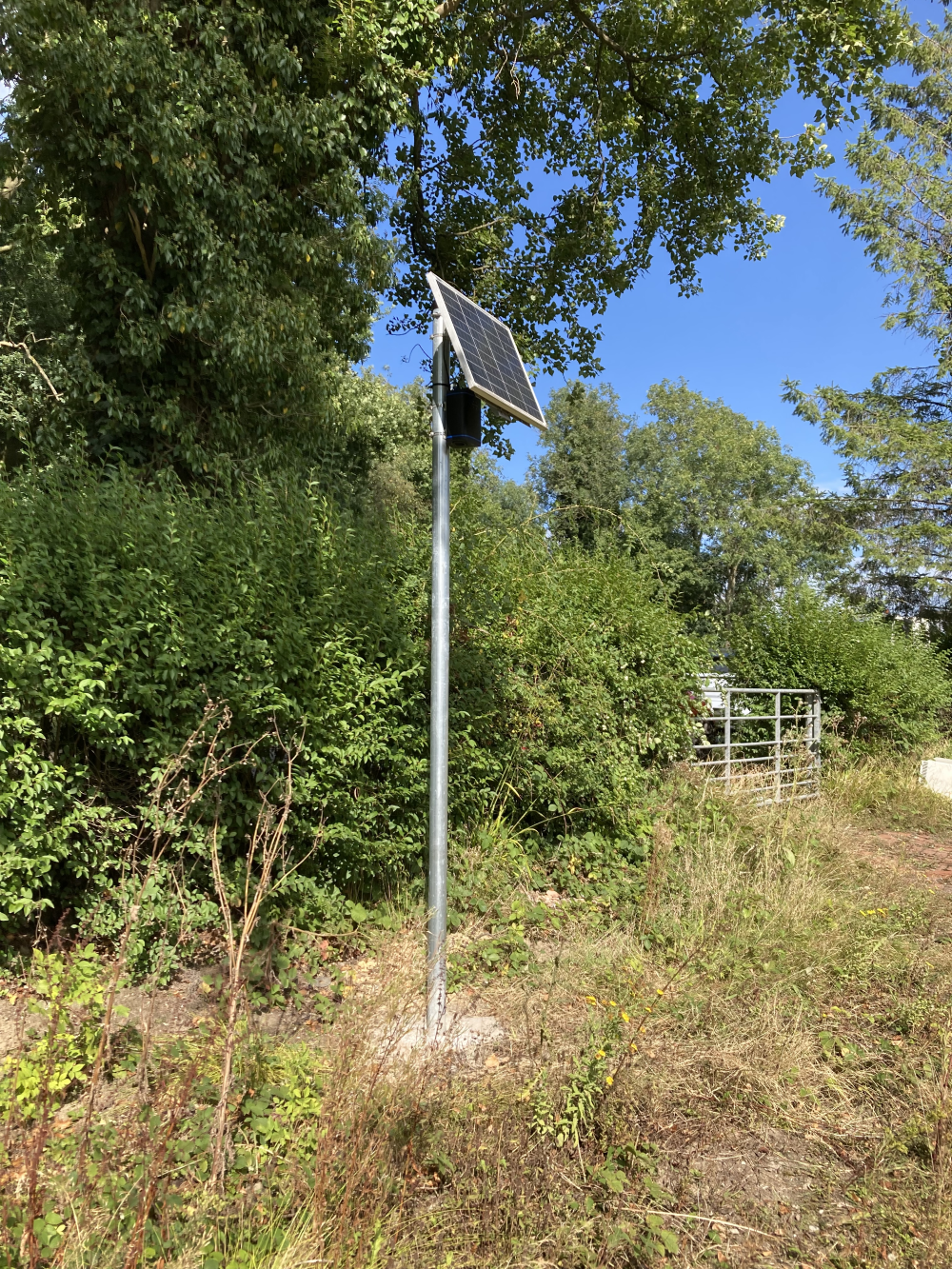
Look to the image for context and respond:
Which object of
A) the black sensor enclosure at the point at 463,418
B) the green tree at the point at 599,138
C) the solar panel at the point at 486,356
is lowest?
the black sensor enclosure at the point at 463,418

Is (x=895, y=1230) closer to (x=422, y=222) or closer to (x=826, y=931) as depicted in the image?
(x=826, y=931)

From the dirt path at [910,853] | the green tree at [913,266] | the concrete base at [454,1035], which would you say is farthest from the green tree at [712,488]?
the concrete base at [454,1035]

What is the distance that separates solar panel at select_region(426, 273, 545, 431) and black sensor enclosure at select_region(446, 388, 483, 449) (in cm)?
8

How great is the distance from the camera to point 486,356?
13.3ft

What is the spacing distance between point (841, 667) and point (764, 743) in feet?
9.76

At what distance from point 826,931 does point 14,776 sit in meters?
4.49

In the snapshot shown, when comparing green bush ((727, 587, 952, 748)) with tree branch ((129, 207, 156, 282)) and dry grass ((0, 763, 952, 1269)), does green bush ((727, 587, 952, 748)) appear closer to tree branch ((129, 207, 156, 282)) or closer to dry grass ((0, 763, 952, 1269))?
dry grass ((0, 763, 952, 1269))

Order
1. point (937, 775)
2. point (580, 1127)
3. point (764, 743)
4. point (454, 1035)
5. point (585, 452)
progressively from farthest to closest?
1. point (585, 452)
2. point (937, 775)
3. point (764, 743)
4. point (454, 1035)
5. point (580, 1127)

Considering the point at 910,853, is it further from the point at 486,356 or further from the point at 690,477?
the point at 690,477

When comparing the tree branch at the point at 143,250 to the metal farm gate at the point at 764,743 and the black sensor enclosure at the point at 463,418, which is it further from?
the metal farm gate at the point at 764,743

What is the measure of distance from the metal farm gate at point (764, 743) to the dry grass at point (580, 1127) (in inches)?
155

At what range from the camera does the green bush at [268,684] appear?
370 centimetres

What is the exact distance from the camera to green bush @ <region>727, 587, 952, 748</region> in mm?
11078

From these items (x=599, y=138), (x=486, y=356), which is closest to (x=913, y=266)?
(x=599, y=138)
